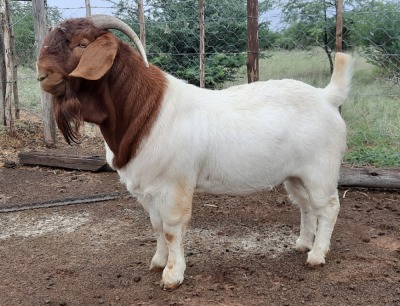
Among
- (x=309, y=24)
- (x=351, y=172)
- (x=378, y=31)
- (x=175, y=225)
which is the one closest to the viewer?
(x=175, y=225)

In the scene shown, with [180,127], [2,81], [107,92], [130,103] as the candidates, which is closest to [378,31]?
[180,127]

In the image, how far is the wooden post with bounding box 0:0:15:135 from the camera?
7.82 m

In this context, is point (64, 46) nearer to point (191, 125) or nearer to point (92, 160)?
point (191, 125)

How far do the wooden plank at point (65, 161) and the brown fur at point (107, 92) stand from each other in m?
3.10

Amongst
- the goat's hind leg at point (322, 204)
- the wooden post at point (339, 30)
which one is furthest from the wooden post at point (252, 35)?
the goat's hind leg at point (322, 204)

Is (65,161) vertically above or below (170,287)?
above

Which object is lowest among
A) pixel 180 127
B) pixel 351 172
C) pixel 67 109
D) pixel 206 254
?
pixel 206 254

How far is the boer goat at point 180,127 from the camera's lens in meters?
3.06

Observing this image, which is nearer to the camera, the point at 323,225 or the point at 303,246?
the point at 323,225

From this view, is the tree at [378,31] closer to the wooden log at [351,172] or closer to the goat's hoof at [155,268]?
the wooden log at [351,172]

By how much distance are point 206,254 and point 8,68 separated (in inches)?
216

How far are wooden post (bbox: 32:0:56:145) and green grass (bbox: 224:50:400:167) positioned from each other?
11.8 ft

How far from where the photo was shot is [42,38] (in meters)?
7.46

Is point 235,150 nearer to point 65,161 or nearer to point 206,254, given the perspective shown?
point 206,254
